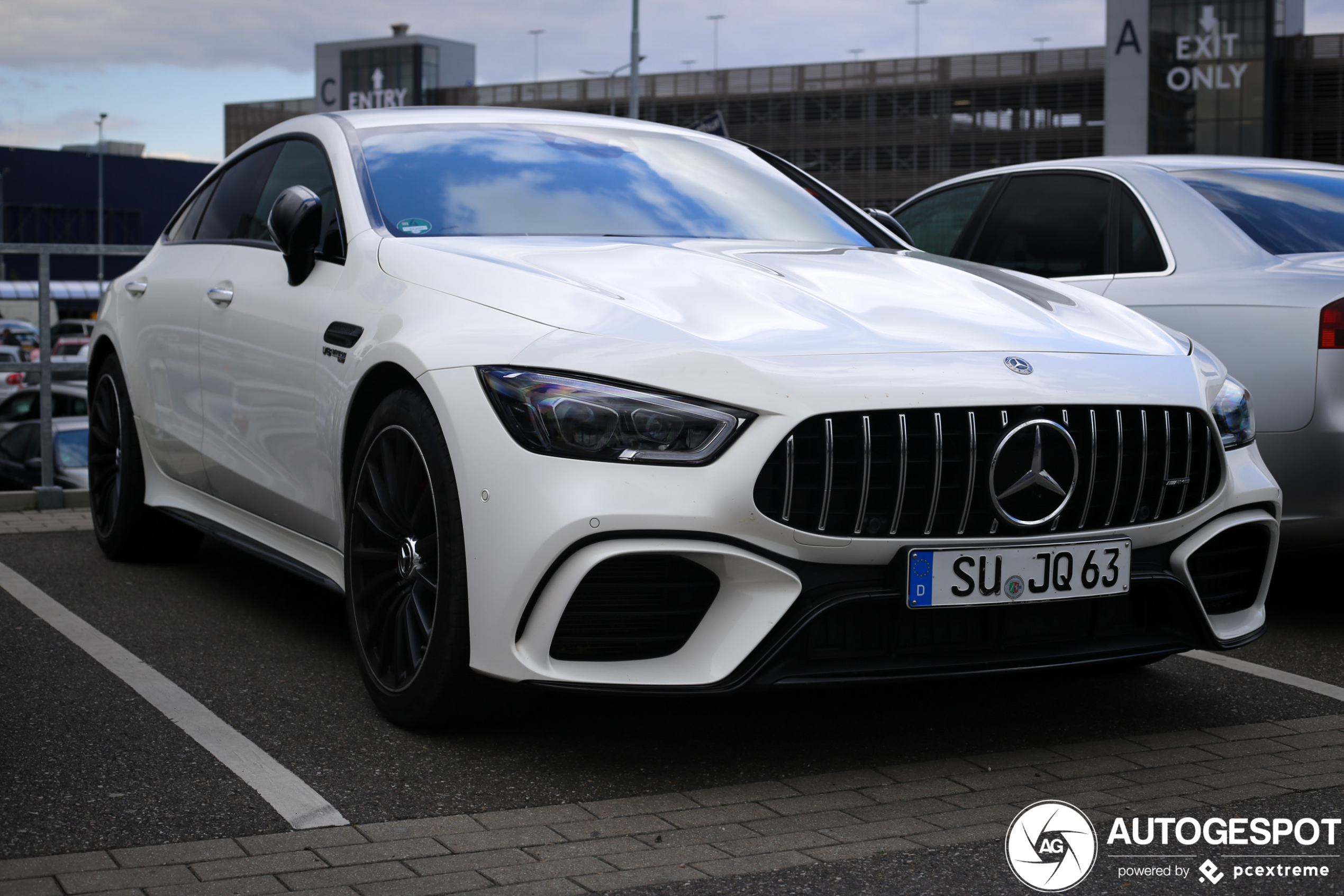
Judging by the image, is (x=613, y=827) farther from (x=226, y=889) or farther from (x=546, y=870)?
(x=226, y=889)

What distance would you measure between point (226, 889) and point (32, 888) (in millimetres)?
329

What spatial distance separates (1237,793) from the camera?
127 inches

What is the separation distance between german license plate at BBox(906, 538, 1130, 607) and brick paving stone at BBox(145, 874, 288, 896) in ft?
4.41

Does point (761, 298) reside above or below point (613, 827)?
above

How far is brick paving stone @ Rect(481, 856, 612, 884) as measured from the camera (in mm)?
2736

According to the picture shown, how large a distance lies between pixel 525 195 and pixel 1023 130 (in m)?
82.7

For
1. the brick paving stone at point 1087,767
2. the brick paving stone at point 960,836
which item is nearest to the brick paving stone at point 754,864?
the brick paving stone at point 960,836

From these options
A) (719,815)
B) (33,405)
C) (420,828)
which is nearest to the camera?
(420,828)

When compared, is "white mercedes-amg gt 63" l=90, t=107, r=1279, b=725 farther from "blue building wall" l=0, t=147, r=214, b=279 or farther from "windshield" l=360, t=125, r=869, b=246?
"blue building wall" l=0, t=147, r=214, b=279

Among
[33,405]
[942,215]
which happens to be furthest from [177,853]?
[33,405]

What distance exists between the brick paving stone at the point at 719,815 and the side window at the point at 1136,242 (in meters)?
3.00

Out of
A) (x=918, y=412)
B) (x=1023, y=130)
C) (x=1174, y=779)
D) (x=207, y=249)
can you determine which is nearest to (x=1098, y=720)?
(x=1174, y=779)

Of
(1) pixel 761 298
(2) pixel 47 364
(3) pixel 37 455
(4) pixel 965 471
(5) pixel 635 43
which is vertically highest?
(5) pixel 635 43

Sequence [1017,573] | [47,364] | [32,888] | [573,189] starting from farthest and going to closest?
[47,364] < [573,189] < [1017,573] < [32,888]
